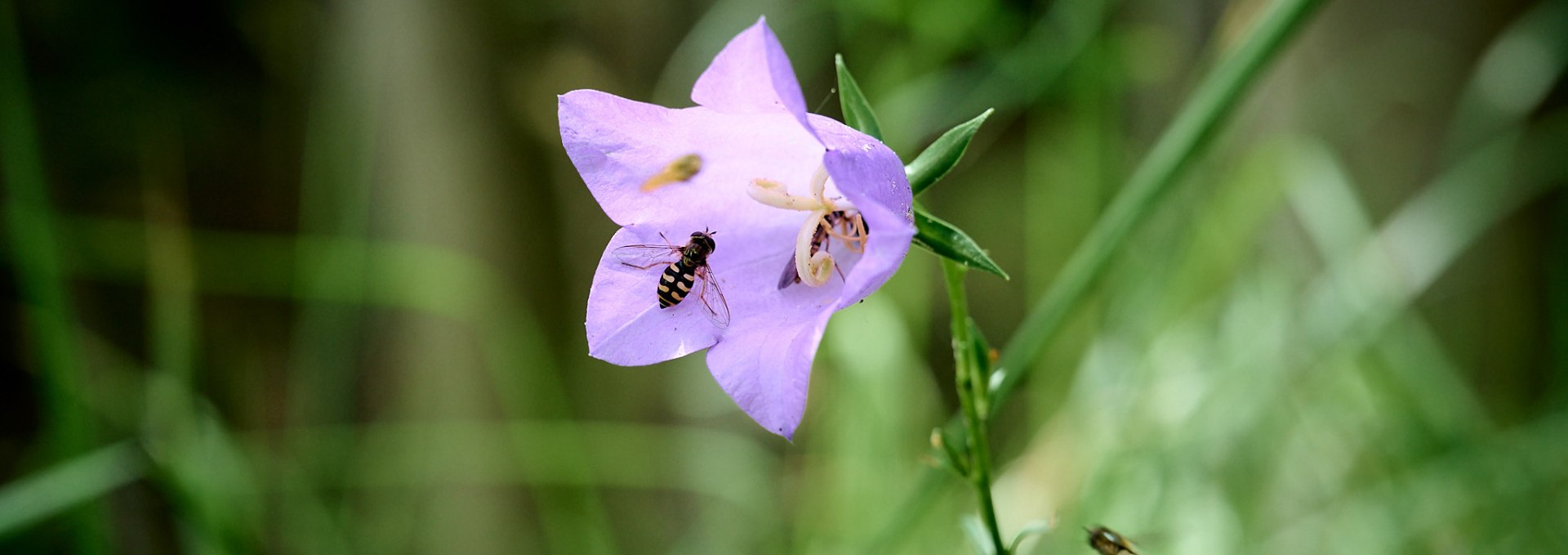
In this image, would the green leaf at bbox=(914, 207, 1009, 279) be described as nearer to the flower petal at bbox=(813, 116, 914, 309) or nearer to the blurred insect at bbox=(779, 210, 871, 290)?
the flower petal at bbox=(813, 116, 914, 309)

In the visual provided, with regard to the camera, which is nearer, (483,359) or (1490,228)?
(1490,228)

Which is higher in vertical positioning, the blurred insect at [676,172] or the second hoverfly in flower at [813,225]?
the blurred insect at [676,172]

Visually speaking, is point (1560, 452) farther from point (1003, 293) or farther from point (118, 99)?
point (118, 99)

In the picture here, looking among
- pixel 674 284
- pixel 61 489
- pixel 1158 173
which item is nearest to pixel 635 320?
pixel 674 284

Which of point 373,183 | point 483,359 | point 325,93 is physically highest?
point 325,93

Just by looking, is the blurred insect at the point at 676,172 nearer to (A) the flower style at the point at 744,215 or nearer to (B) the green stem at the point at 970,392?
(A) the flower style at the point at 744,215

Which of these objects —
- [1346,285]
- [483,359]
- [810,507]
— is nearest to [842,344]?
[810,507]


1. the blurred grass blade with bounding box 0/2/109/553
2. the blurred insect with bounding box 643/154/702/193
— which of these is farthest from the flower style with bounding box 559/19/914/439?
the blurred grass blade with bounding box 0/2/109/553

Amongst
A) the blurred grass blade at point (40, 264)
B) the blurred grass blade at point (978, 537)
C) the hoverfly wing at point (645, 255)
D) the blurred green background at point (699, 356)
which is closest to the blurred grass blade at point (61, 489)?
the blurred green background at point (699, 356)
